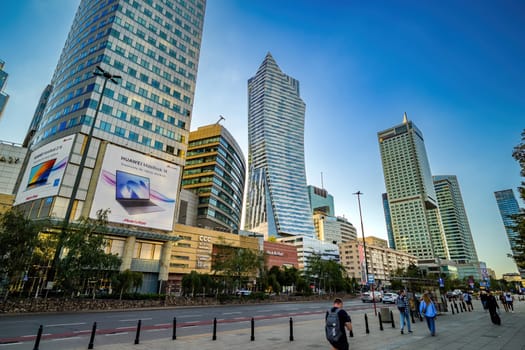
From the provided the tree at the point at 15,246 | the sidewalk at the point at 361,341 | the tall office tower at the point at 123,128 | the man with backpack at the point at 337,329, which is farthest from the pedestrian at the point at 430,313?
the tall office tower at the point at 123,128

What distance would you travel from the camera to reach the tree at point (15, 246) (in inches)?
912

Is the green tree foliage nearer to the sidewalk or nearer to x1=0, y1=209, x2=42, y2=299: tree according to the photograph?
x1=0, y1=209, x2=42, y2=299: tree

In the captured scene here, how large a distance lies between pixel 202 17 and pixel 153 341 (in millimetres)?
86857

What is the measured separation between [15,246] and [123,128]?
33240 mm

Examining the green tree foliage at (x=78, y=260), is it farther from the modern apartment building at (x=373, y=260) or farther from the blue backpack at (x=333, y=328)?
the modern apartment building at (x=373, y=260)

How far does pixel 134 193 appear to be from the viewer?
48.2 m

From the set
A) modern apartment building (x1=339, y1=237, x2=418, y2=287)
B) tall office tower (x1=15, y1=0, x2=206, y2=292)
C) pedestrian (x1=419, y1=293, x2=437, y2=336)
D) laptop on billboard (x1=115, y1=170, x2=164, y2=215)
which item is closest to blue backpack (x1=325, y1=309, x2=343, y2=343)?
pedestrian (x1=419, y1=293, x2=437, y2=336)

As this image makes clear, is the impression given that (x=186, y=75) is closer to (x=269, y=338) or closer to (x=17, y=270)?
(x=17, y=270)

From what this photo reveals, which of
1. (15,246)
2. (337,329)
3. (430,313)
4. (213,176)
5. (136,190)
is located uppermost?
(213,176)

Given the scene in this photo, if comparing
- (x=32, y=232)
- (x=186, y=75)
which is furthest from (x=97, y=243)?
(x=186, y=75)

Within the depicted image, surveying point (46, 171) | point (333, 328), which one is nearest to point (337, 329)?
point (333, 328)

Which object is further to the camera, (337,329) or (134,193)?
(134,193)

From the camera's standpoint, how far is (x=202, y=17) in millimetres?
79062

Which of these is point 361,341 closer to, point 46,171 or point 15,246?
point 15,246
